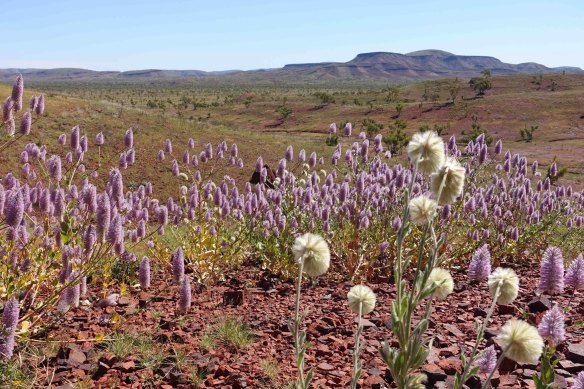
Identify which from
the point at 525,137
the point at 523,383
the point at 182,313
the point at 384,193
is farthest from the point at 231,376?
the point at 525,137

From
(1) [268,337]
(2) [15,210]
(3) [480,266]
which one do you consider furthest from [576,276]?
(2) [15,210]

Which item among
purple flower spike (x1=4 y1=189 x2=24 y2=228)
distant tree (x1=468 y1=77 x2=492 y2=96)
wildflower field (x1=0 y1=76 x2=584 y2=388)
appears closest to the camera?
wildflower field (x1=0 y1=76 x2=584 y2=388)

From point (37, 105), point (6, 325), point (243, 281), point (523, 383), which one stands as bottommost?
point (243, 281)

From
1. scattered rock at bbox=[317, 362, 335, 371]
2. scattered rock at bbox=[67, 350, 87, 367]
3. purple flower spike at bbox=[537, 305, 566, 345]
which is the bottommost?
scattered rock at bbox=[67, 350, 87, 367]

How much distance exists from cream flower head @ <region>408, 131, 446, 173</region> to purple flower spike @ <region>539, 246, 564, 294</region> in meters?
1.25

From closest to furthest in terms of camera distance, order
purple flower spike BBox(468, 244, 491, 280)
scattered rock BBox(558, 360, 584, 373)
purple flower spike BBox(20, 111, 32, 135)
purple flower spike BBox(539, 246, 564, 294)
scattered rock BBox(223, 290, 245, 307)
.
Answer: purple flower spike BBox(539, 246, 564, 294) < purple flower spike BBox(468, 244, 491, 280) < scattered rock BBox(558, 360, 584, 373) < purple flower spike BBox(20, 111, 32, 135) < scattered rock BBox(223, 290, 245, 307)

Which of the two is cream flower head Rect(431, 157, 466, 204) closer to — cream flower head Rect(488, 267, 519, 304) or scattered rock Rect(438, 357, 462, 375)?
cream flower head Rect(488, 267, 519, 304)

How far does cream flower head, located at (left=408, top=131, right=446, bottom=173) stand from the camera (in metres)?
1.99

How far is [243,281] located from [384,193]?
229 cm

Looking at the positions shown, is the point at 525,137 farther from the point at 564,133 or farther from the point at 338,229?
the point at 338,229

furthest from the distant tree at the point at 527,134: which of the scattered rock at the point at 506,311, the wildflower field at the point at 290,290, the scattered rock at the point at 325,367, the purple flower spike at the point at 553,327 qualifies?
the purple flower spike at the point at 553,327

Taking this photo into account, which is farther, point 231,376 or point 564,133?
point 564,133

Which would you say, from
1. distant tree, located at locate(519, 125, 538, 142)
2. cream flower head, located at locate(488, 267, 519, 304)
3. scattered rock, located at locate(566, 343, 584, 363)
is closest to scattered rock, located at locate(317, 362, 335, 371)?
scattered rock, located at locate(566, 343, 584, 363)

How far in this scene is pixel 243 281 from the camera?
6.12 metres
